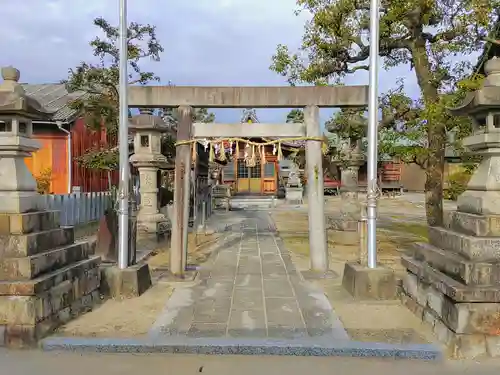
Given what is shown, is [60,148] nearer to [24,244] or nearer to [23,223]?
[23,223]

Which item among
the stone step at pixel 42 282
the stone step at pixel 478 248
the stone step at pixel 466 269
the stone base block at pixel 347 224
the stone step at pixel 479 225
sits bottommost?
the stone base block at pixel 347 224

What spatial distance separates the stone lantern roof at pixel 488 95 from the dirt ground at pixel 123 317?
4.68 meters

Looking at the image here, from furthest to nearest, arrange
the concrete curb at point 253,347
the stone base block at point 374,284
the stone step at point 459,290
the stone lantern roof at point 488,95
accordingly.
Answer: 1. the stone base block at point 374,284
2. the stone lantern roof at point 488,95
3. the concrete curb at point 253,347
4. the stone step at point 459,290

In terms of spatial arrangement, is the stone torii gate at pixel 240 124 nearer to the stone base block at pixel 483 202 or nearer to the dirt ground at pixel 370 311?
the dirt ground at pixel 370 311

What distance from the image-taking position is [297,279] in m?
7.81

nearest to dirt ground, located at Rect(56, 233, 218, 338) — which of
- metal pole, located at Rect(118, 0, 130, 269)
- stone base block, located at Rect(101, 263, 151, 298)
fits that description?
stone base block, located at Rect(101, 263, 151, 298)

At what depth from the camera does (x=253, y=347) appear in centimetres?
448

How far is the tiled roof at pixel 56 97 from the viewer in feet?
62.4

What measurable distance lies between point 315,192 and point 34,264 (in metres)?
4.82

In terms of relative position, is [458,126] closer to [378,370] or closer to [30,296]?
[378,370]

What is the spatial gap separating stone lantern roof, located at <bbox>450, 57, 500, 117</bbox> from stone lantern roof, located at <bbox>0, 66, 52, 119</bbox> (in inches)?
209

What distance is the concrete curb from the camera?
443 centimetres

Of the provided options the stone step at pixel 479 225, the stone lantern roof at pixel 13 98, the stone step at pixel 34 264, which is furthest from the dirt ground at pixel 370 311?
the stone lantern roof at pixel 13 98

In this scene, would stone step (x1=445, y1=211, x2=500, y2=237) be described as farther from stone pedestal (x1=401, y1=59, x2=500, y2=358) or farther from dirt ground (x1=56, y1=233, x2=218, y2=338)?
dirt ground (x1=56, y1=233, x2=218, y2=338)
